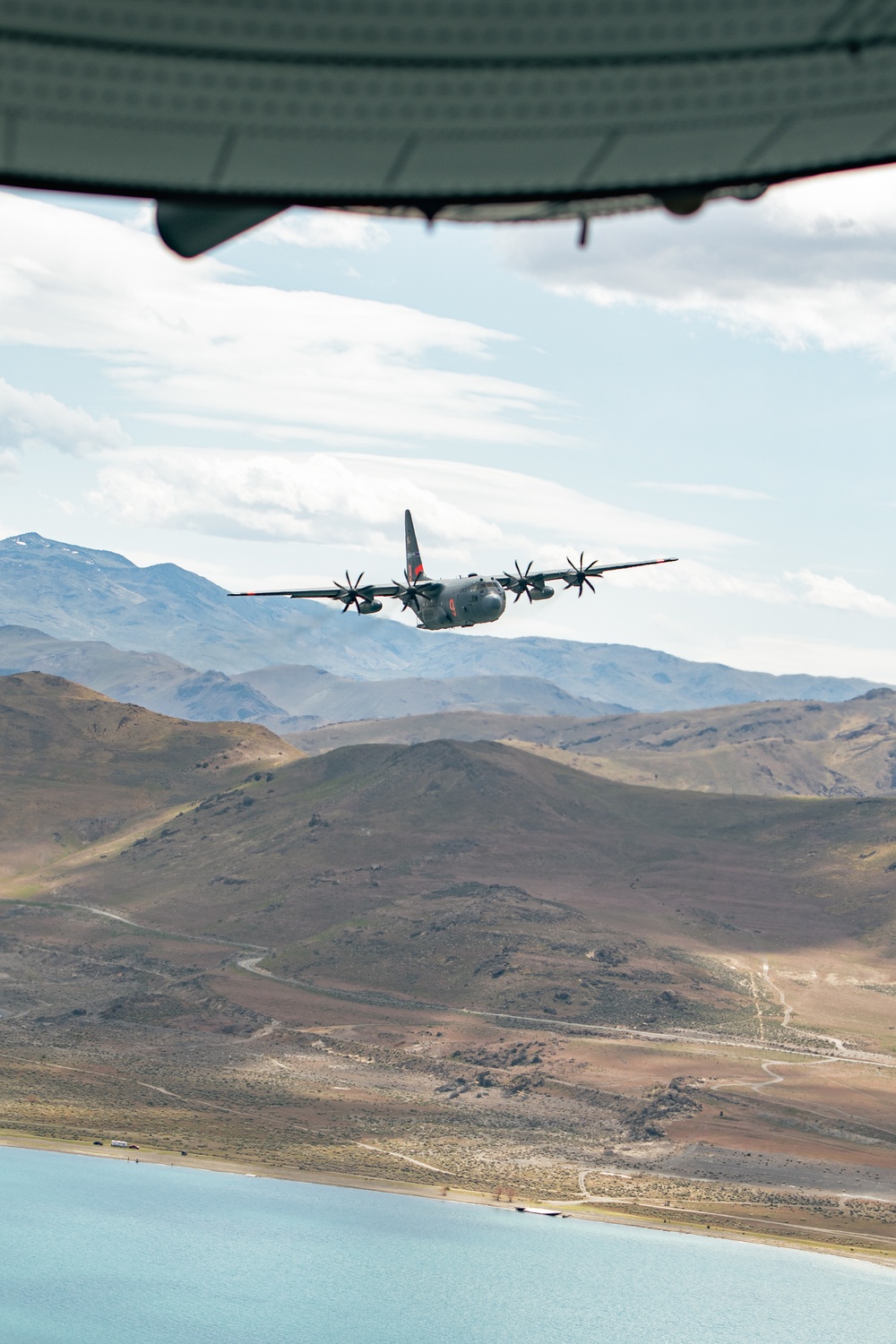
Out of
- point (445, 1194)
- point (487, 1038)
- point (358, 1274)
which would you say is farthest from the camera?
point (487, 1038)

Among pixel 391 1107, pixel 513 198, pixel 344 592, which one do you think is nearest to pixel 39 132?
pixel 513 198

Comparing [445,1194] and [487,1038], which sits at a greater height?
[487,1038]

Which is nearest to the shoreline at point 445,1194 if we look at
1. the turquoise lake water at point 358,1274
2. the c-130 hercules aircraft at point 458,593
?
the turquoise lake water at point 358,1274

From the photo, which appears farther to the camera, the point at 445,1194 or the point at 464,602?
the point at 445,1194

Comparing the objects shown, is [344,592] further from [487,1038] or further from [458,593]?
[487,1038]

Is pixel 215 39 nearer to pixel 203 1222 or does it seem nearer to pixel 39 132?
pixel 39 132

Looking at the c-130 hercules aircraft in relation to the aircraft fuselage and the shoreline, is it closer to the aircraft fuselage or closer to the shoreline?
the aircraft fuselage

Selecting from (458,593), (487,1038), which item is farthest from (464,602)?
(487,1038)
